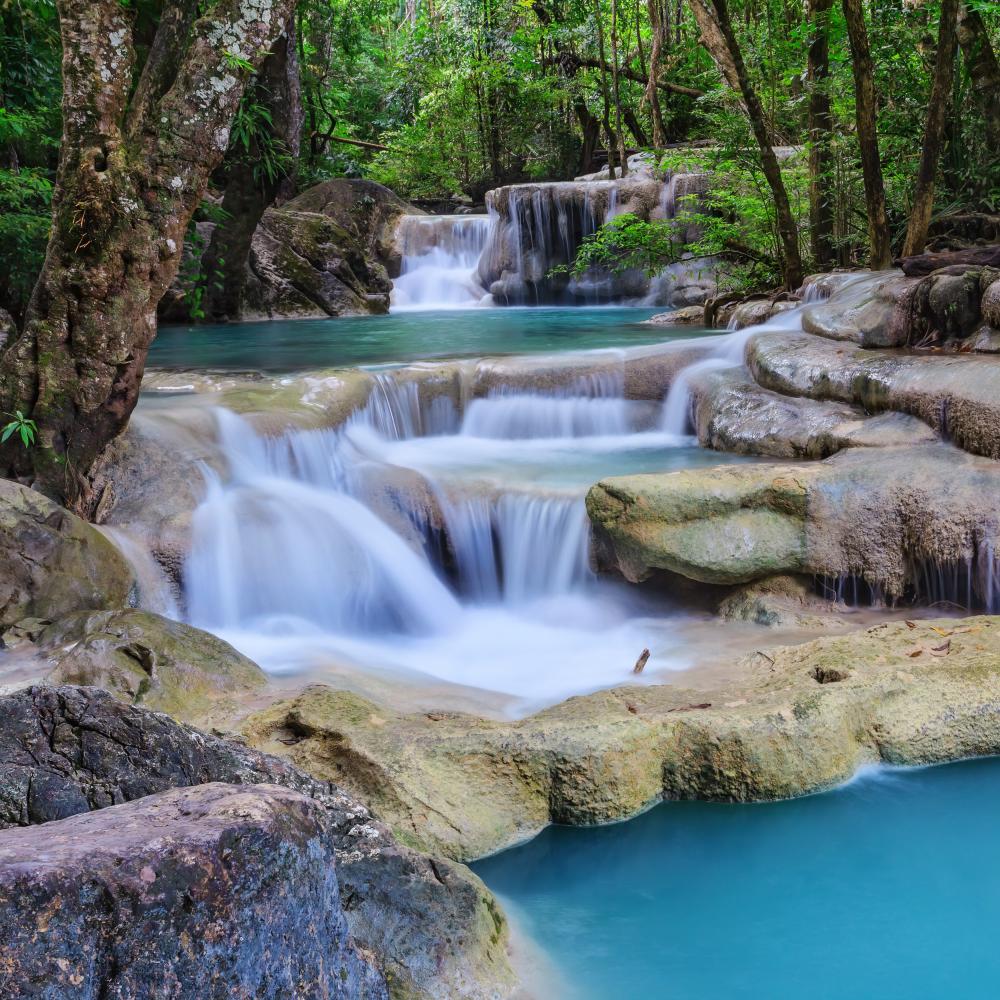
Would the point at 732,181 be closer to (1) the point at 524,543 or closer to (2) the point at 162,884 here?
(1) the point at 524,543

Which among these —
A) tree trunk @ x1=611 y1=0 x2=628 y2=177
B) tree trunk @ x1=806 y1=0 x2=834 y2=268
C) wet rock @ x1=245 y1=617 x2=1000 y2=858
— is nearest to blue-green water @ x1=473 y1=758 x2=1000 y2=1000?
wet rock @ x1=245 y1=617 x2=1000 y2=858

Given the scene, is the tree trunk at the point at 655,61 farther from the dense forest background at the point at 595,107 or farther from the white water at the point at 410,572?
the white water at the point at 410,572

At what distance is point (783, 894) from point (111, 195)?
4.46 metres

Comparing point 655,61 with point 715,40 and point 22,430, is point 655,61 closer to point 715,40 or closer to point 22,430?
point 715,40

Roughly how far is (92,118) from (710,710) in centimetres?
417

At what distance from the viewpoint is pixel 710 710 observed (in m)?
3.97

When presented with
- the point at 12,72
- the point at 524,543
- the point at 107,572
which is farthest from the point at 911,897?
the point at 12,72

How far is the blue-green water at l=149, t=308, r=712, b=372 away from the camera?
1060 cm

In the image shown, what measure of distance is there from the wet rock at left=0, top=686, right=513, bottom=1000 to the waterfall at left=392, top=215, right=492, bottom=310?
55.0ft

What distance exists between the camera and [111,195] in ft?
16.8

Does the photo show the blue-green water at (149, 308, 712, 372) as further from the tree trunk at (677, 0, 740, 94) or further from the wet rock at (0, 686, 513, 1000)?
the wet rock at (0, 686, 513, 1000)

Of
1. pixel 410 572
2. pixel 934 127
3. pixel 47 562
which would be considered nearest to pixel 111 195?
pixel 47 562

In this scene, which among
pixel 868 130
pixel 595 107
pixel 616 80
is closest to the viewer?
pixel 868 130

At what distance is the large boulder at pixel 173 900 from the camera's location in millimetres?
1463
